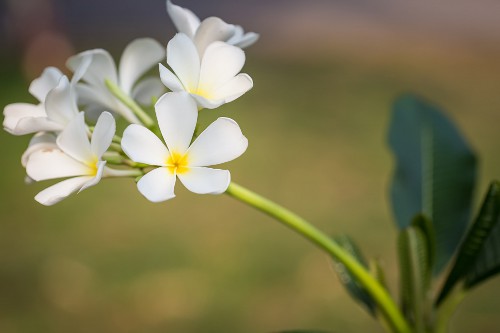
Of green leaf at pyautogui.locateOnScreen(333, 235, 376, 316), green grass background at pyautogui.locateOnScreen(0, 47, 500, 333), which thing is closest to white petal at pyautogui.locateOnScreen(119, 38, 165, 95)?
green leaf at pyautogui.locateOnScreen(333, 235, 376, 316)

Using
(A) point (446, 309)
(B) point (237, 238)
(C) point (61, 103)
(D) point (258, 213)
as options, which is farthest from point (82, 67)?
(D) point (258, 213)

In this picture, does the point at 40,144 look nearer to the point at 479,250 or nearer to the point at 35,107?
the point at 35,107

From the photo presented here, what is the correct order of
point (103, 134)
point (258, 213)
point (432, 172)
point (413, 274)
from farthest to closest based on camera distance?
point (258, 213)
point (432, 172)
point (413, 274)
point (103, 134)

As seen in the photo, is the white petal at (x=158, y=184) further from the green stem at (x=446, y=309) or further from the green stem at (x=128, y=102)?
the green stem at (x=446, y=309)

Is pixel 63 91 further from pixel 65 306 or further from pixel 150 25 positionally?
pixel 150 25

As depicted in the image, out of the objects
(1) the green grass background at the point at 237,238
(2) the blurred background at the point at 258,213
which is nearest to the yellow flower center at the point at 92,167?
(2) the blurred background at the point at 258,213
